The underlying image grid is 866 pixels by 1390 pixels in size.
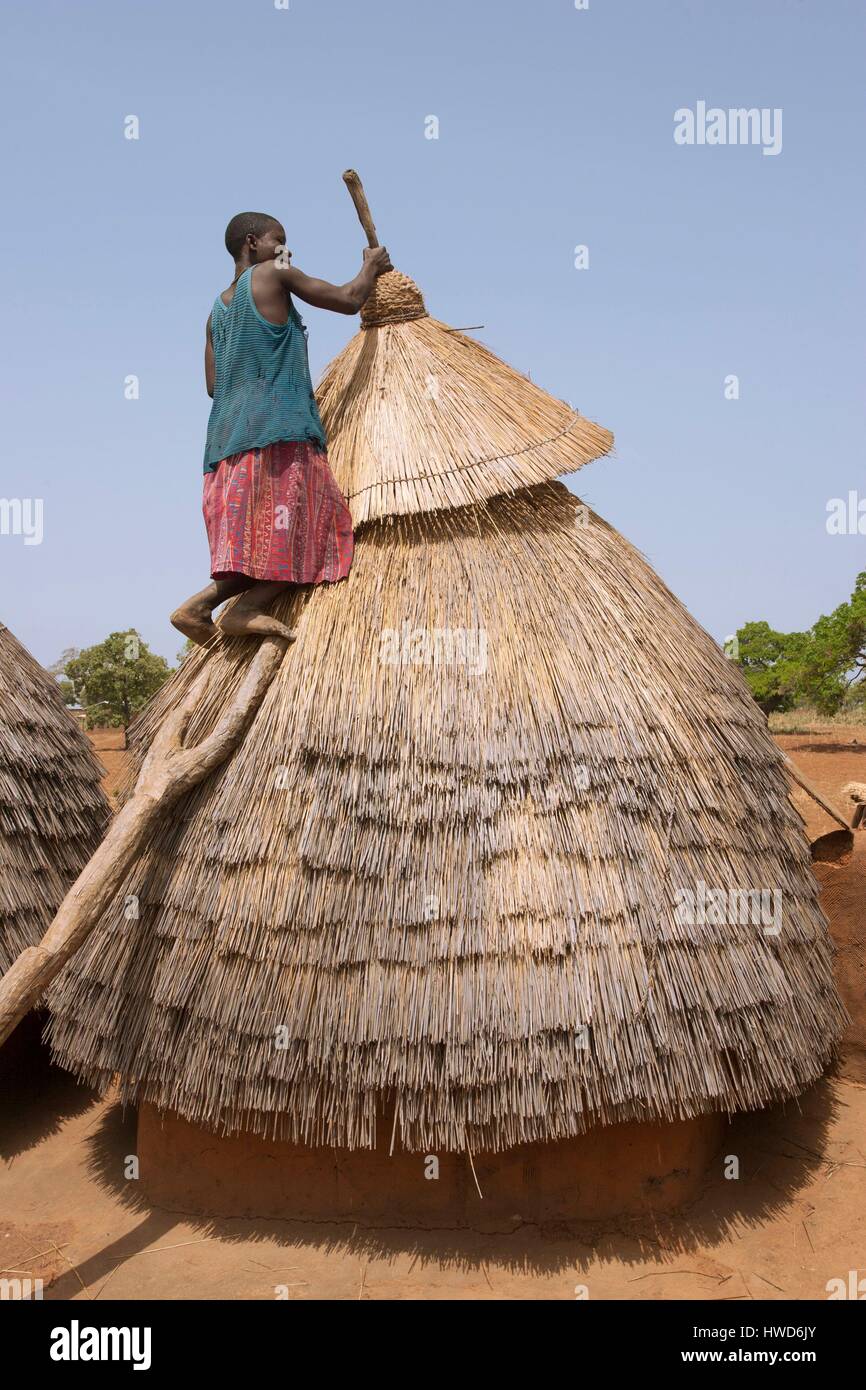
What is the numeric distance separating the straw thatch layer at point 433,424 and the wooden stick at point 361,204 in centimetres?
27

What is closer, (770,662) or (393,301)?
(393,301)

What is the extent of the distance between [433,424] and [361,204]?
1267mm

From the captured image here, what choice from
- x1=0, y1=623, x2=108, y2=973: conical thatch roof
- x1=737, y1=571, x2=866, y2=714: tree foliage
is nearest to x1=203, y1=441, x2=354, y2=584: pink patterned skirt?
x1=0, y1=623, x2=108, y2=973: conical thatch roof

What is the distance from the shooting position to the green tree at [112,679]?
21.8 meters

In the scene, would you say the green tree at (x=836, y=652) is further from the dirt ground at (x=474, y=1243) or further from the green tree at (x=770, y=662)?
the dirt ground at (x=474, y=1243)

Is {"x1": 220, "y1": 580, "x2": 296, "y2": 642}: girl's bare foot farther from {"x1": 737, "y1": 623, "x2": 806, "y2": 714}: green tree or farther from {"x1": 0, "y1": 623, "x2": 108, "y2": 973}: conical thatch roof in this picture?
{"x1": 737, "y1": 623, "x2": 806, "y2": 714}: green tree

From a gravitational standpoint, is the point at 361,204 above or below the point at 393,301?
above

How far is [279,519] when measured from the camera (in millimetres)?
4996

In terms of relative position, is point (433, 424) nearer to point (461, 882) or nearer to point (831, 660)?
point (461, 882)

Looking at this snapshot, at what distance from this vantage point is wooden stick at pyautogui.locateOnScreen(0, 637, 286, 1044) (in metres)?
4.08

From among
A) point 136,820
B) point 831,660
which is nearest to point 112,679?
point 831,660

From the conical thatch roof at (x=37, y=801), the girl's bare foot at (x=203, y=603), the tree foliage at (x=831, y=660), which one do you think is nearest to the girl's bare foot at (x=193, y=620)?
the girl's bare foot at (x=203, y=603)

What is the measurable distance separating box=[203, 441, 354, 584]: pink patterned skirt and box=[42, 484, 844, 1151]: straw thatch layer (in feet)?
0.57
